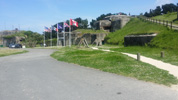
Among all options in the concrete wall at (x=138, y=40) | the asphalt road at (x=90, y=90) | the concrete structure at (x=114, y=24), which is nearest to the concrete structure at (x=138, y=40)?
the concrete wall at (x=138, y=40)

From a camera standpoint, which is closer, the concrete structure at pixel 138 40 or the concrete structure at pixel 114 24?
the concrete structure at pixel 138 40

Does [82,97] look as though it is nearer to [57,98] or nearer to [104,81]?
[57,98]

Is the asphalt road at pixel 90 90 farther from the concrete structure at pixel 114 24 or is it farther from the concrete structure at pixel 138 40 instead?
the concrete structure at pixel 114 24

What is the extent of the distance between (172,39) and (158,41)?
5.84 ft

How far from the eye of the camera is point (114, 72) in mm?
10820

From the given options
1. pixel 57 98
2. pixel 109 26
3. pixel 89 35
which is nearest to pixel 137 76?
pixel 57 98

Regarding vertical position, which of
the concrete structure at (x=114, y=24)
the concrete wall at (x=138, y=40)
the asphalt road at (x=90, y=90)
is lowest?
the asphalt road at (x=90, y=90)

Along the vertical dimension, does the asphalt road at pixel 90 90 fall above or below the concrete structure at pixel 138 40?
below

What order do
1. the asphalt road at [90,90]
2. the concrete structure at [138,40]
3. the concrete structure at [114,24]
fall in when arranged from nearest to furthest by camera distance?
the asphalt road at [90,90] → the concrete structure at [138,40] → the concrete structure at [114,24]

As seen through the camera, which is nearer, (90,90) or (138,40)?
(90,90)

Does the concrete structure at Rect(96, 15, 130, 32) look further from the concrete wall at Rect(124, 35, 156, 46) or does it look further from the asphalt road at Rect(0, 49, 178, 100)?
the asphalt road at Rect(0, 49, 178, 100)

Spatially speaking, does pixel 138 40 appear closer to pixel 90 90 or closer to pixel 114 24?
pixel 90 90

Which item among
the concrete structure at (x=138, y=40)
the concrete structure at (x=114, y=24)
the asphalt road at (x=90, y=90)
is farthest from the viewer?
the concrete structure at (x=114, y=24)

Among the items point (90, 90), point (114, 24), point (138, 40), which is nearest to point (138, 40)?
point (138, 40)
